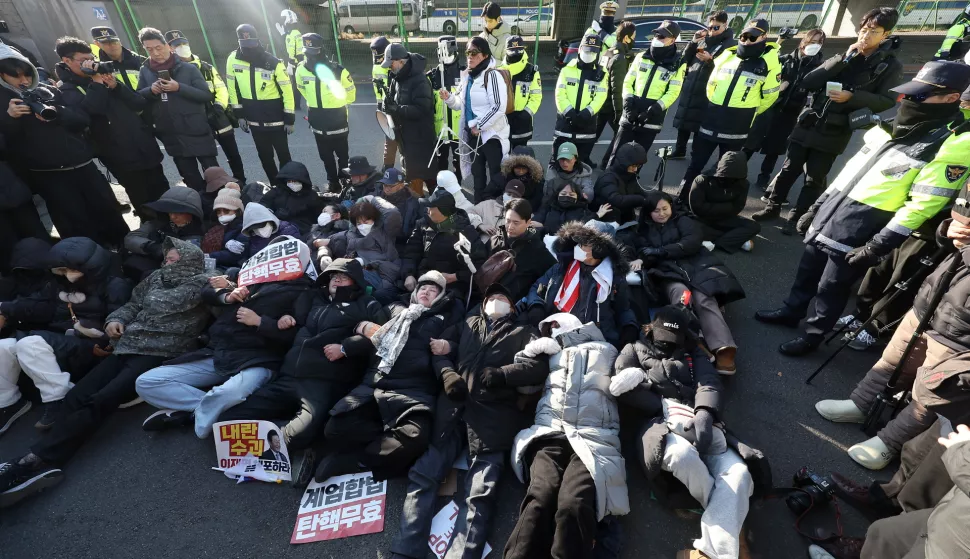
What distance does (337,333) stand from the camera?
3.59m

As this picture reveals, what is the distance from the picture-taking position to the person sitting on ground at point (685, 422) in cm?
253

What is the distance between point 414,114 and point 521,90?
5.59 feet

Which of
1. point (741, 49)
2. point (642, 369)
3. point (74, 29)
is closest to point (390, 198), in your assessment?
point (642, 369)

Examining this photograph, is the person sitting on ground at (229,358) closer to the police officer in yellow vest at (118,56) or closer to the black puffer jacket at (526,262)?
the black puffer jacket at (526,262)

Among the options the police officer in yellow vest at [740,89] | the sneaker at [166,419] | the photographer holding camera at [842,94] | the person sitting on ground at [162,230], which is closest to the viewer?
the sneaker at [166,419]

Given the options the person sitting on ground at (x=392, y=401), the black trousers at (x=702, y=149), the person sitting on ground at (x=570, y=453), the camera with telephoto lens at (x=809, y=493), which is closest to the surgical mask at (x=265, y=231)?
the person sitting on ground at (x=392, y=401)

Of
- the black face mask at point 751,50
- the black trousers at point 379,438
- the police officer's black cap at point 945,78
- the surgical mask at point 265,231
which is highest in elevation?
the police officer's black cap at point 945,78

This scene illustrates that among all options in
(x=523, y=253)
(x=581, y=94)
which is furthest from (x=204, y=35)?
(x=523, y=253)

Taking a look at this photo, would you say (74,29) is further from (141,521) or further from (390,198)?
(141,521)

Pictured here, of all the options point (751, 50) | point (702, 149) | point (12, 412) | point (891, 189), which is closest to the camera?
point (891, 189)

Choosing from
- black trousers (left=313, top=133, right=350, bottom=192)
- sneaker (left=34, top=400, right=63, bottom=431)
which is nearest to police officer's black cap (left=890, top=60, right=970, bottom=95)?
black trousers (left=313, top=133, right=350, bottom=192)

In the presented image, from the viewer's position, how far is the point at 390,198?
17.3ft

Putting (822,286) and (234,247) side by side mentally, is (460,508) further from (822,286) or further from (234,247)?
(234,247)

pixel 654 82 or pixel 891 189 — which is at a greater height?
pixel 654 82
